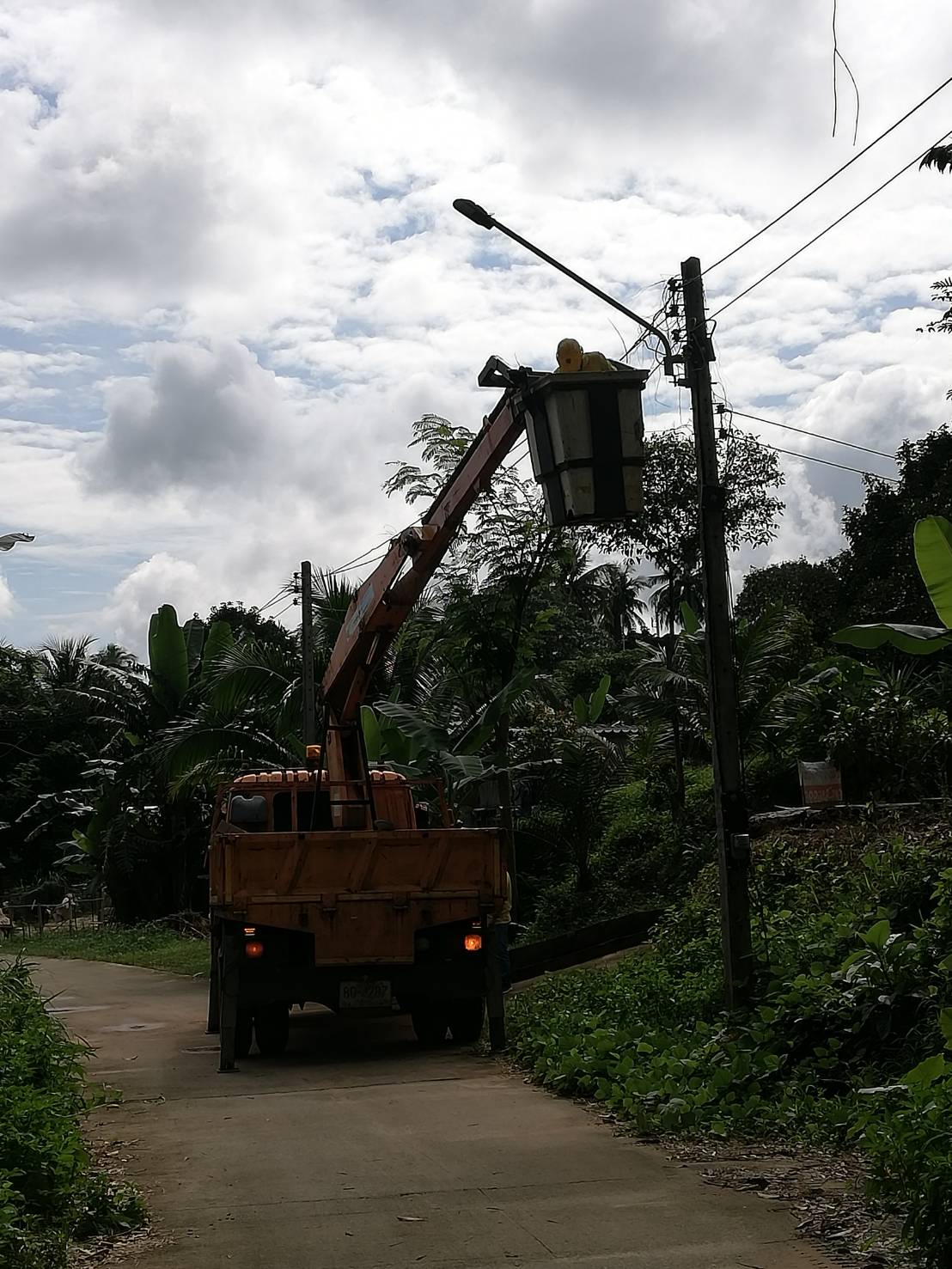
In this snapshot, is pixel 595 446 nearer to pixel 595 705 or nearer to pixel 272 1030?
pixel 272 1030

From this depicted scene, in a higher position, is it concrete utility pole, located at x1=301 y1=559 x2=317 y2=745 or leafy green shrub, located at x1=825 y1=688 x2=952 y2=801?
concrete utility pole, located at x1=301 y1=559 x2=317 y2=745

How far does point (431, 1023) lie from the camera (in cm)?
1293

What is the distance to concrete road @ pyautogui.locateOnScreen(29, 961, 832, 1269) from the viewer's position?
582 centimetres

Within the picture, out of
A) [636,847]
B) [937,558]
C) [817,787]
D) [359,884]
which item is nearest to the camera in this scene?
[937,558]

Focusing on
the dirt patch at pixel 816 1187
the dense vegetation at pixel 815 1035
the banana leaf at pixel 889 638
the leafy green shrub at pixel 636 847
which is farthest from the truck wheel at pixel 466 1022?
the leafy green shrub at pixel 636 847

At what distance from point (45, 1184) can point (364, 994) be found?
563 cm

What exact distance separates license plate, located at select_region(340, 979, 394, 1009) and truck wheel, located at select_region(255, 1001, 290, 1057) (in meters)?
0.83

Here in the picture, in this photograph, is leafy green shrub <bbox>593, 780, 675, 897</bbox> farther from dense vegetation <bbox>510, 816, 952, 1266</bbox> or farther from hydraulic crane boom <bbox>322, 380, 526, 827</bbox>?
hydraulic crane boom <bbox>322, 380, 526, 827</bbox>

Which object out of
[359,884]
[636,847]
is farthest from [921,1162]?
[636,847]

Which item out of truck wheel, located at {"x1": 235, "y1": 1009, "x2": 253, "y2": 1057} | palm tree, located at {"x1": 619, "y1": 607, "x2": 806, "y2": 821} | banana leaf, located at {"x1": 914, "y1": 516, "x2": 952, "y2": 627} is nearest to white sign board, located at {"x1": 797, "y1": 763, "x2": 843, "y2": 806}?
palm tree, located at {"x1": 619, "y1": 607, "x2": 806, "y2": 821}

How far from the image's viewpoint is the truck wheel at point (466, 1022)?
41.7 feet

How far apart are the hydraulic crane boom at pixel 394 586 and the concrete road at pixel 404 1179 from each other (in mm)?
3300

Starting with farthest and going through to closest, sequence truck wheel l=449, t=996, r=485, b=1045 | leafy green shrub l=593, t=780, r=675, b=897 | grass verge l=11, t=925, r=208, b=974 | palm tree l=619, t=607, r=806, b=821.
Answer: grass verge l=11, t=925, r=208, b=974, leafy green shrub l=593, t=780, r=675, b=897, palm tree l=619, t=607, r=806, b=821, truck wheel l=449, t=996, r=485, b=1045

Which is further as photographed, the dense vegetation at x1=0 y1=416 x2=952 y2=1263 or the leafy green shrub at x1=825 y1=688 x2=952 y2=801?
the leafy green shrub at x1=825 y1=688 x2=952 y2=801
